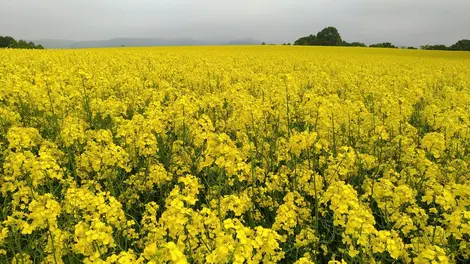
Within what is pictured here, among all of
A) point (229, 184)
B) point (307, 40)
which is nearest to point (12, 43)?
point (307, 40)

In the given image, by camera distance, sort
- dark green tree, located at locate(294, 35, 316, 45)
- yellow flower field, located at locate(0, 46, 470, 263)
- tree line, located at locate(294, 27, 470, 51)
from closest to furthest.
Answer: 1. yellow flower field, located at locate(0, 46, 470, 263)
2. tree line, located at locate(294, 27, 470, 51)
3. dark green tree, located at locate(294, 35, 316, 45)

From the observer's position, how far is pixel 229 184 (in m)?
4.19

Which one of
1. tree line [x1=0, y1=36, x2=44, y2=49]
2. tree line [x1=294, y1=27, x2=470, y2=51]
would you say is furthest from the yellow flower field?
tree line [x1=294, y1=27, x2=470, y2=51]

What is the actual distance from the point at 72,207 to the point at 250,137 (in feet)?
10.3

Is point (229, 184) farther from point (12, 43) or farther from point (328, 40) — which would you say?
point (328, 40)

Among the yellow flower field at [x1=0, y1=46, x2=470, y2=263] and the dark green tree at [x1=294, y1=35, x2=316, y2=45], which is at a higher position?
the dark green tree at [x1=294, y1=35, x2=316, y2=45]

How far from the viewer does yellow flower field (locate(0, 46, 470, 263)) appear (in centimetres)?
289

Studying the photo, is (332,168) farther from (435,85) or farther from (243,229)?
(435,85)

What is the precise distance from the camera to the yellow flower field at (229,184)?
114 inches

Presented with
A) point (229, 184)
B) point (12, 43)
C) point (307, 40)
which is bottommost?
point (229, 184)

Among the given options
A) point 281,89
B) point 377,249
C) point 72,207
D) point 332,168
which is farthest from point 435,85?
point 72,207

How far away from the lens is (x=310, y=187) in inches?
173

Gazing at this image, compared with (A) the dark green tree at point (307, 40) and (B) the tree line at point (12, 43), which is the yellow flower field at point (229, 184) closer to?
(B) the tree line at point (12, 43)

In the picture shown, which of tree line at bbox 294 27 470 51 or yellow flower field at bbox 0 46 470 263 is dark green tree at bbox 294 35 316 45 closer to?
tree line at bbox 294 27 470 51
